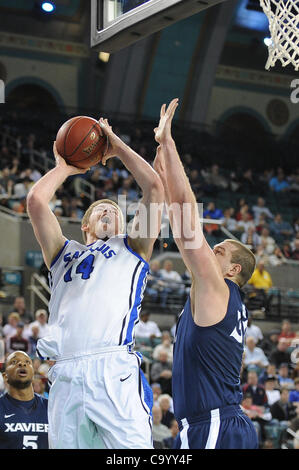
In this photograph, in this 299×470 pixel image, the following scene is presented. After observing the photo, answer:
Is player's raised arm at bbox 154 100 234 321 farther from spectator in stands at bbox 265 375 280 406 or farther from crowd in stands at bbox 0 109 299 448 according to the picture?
spectator in stands at bbox 265 375 280 406

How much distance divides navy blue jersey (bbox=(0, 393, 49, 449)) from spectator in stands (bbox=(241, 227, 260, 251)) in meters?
10.4

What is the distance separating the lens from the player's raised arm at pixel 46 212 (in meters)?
4.43

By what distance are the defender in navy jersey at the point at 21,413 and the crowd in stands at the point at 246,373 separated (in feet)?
12.0

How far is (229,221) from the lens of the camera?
16688 millimetres

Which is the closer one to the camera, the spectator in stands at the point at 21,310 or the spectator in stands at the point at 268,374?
the spectator in stands at the point at 268,374

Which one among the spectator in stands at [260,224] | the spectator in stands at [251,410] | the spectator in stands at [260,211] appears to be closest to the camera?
the spectator in stands at [251,410]

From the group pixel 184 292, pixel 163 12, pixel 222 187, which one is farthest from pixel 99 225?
pixel 222 187

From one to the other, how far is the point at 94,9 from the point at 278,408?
733 cm

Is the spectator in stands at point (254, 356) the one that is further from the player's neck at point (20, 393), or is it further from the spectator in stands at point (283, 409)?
the player's neck at point (20, 393)

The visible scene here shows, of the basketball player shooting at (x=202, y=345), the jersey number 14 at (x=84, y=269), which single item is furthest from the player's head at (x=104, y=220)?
the basketball player shooting at (x=202, y=345)

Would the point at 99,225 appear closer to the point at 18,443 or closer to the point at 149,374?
the point at 18,443

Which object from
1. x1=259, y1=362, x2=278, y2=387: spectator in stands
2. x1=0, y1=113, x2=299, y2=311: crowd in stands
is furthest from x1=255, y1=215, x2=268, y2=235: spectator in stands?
x1=259, y1=362, x2=278, y2=387: spectator in stands

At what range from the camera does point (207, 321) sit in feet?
13.8

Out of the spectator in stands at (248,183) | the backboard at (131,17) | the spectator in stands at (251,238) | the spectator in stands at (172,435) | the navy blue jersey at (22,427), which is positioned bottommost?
the spectator in stands at (172,435)
